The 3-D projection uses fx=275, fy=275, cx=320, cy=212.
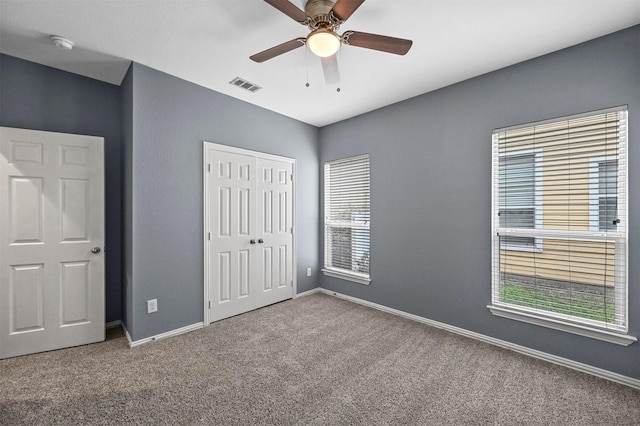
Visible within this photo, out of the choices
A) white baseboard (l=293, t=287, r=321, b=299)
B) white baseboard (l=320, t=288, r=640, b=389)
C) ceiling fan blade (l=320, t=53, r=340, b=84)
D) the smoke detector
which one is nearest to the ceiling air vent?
ceiling fan blade (l=320, t=53, r=340, b=84)

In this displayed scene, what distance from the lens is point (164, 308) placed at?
2812 mm

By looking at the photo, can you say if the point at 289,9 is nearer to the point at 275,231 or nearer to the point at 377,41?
the point at 377,41

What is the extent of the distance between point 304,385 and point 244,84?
2.96 meters

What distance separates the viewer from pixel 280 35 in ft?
7.16

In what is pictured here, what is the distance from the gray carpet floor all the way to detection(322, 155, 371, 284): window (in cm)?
131

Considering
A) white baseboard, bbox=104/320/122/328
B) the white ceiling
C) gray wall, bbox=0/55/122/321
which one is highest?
the white ceiling

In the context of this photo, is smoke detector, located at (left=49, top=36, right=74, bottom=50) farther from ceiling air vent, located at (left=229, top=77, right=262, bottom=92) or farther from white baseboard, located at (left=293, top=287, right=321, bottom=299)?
white baseboard, located at (left=293, top=287, right=321, bottom=299)

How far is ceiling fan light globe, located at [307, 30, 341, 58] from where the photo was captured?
169 centimetres

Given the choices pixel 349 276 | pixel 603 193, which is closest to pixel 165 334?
pixel 349 276

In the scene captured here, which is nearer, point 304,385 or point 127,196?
point 304,385

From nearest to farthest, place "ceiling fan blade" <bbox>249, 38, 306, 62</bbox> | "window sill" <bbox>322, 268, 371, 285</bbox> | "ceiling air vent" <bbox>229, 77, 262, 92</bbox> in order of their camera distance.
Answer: "ceiling fan blade" <bbox>249, 38, 306, 62</bbox>
"ceiling air vent" <bbox>229, 77, 262, 92</bbox>
"window sill" <bbox>322, 268, 371, 285</bbox>

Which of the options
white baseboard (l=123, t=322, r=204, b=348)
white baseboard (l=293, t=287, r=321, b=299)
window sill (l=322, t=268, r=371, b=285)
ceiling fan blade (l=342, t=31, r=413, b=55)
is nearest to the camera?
ceiling fan blade (l=342, t=31, r=413, b=55)

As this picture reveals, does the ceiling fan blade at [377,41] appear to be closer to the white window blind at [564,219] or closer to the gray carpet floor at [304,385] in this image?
the white window blind at [564,219]

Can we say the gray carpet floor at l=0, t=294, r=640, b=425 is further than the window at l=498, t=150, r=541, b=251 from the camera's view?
No
